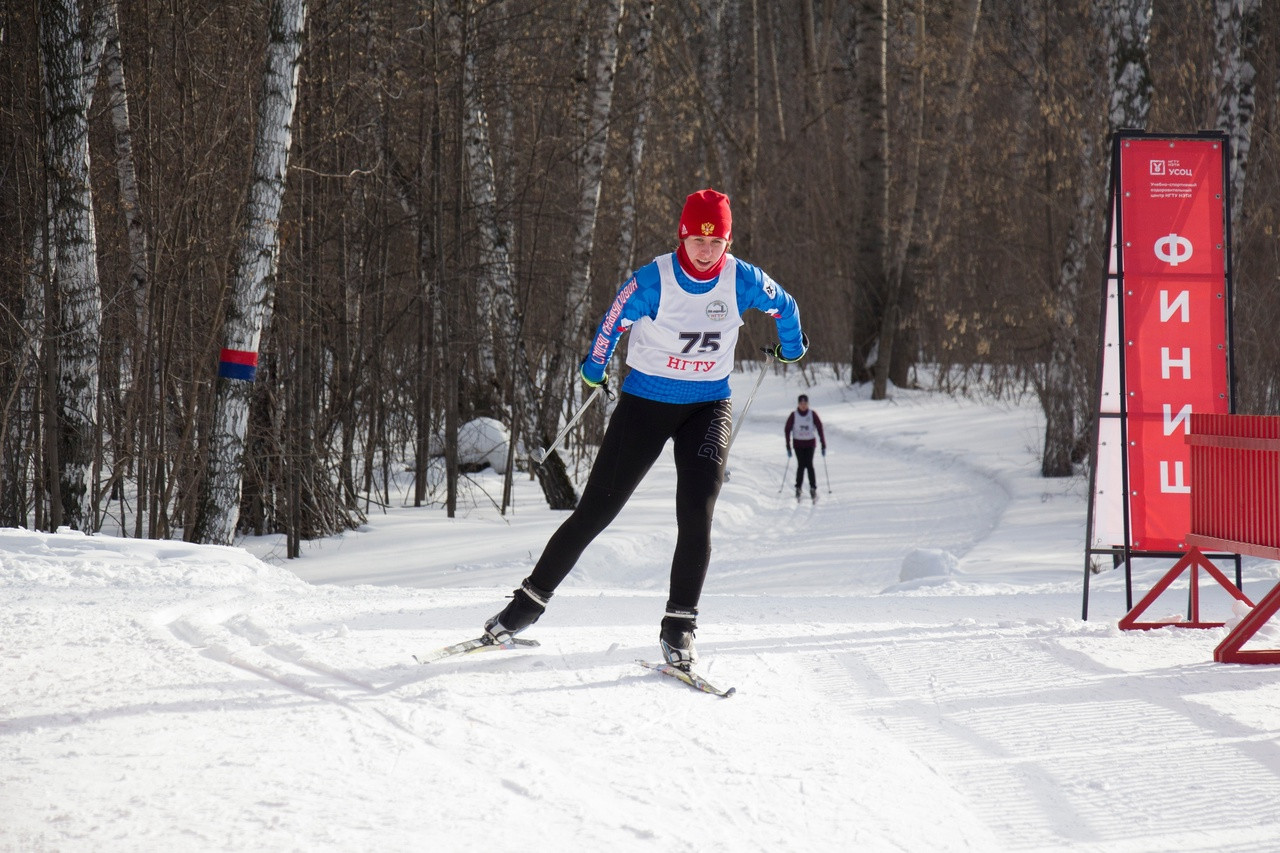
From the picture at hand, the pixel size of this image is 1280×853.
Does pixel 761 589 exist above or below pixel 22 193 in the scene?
below

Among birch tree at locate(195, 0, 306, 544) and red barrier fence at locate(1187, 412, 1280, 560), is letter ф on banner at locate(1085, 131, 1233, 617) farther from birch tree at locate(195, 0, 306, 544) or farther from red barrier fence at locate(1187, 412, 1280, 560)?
birch tree at locate(195, 0, 306, 544)

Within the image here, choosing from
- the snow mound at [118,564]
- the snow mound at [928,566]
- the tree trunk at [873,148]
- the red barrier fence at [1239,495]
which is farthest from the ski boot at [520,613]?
the tree trunk at [873,148]

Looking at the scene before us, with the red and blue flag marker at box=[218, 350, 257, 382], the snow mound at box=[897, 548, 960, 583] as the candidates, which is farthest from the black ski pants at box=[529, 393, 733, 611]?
Answer: the red and blue flag marker at box=[218, 350, 257, 382]

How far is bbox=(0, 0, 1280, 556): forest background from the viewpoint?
9.29 m

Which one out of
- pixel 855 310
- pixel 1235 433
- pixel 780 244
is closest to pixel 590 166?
pixel 1235 433

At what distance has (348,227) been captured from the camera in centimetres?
1313

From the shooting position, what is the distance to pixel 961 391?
29.8 meters

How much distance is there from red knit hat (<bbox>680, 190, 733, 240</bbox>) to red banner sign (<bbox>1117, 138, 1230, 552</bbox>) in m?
2.91

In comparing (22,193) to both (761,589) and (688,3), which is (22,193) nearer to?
(761,589)

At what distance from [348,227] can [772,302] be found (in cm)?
919

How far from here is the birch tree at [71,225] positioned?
363 inches

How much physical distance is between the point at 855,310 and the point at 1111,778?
26582 mm

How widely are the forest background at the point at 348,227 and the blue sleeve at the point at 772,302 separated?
550 centimetres

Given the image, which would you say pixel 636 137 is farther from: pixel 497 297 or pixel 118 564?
pixel 118 564
